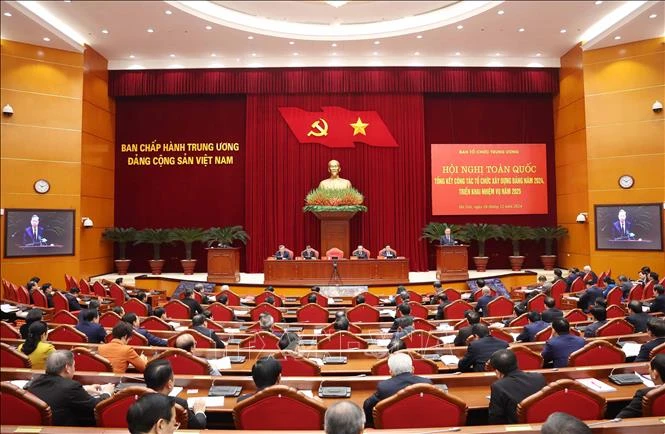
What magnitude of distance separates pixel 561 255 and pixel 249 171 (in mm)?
8460

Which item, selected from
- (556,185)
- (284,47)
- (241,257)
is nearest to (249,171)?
(241,257)

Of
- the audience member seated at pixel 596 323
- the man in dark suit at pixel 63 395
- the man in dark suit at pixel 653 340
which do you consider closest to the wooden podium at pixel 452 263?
the audience member seated at pixel 596 323

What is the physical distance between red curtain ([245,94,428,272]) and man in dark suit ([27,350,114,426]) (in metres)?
10.0

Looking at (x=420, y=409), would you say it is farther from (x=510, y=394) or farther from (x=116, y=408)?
(x=116, y=408)

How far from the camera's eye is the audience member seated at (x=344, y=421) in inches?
64.5

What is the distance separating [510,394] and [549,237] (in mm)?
10523

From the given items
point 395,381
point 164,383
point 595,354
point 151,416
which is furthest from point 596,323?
point 151,416

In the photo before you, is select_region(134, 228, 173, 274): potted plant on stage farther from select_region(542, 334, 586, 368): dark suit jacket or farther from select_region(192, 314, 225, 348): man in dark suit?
select_region(542, 334, 586, 368): dark suit jacket

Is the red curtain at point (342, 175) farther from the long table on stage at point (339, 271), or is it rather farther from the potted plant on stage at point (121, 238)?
the potted plant on stage at point (121, 238)

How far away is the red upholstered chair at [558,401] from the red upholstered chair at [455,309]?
12.0ft

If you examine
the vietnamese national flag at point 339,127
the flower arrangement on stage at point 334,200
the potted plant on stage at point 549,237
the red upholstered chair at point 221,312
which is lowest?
the red upholstered chair at point 221,312

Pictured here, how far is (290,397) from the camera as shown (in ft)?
7.34

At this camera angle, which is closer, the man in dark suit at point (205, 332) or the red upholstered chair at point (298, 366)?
the red upholstered chair at point (298, 366)

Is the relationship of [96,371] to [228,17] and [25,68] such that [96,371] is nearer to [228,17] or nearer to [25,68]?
[228,17]
